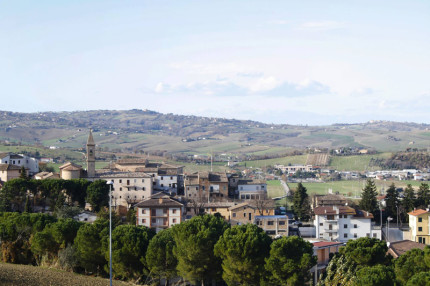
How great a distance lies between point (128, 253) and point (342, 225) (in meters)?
22.5

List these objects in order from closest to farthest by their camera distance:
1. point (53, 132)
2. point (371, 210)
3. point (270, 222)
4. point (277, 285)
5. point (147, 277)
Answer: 1. point (277, 285)
2. point (147, 277)
3. point (270, 222)
4. point (371, 210)
5. point (53, 132)

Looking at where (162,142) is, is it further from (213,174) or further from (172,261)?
(172,261)

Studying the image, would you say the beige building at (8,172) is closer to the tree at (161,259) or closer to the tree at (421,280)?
the tree at (161,259)

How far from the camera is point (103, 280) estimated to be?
3266cm

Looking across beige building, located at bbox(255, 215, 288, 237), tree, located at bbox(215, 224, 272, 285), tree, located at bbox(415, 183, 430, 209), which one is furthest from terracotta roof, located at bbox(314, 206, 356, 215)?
tree, located at bbox(215, 224, 272, 285)

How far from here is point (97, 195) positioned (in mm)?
53500

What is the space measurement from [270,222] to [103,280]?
20.5 m

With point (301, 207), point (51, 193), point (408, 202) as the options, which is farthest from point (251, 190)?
point (51, 193)

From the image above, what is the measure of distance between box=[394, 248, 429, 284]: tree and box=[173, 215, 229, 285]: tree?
990cm

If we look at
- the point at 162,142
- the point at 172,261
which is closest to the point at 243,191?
the point at 172,261

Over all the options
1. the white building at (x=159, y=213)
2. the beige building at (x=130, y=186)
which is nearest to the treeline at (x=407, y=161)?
the beige building at (x=130, y=186)

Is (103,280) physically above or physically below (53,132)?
below

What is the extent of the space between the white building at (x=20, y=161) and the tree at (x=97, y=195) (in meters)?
15.9

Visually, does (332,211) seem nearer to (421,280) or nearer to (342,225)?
(342,225)
